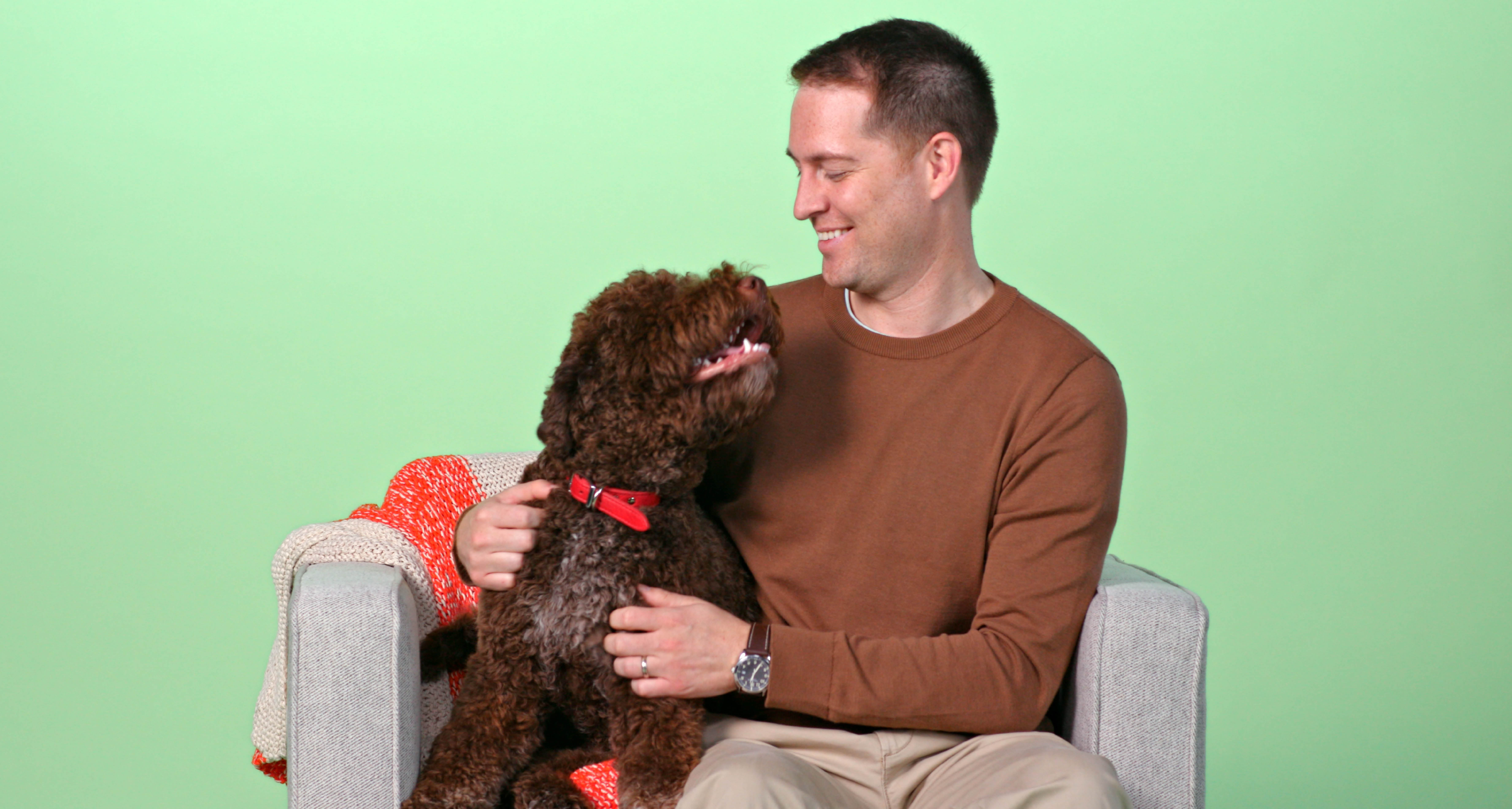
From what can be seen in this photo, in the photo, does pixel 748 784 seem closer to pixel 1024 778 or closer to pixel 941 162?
pixel 1024 778

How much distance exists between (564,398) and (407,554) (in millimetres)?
560

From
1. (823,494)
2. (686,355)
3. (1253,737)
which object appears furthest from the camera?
(1253,737)

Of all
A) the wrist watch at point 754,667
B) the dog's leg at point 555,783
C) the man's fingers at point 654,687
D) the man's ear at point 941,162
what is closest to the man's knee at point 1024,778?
the wrist watch at point 754,667

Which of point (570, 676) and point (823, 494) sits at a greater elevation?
point (823, 494)

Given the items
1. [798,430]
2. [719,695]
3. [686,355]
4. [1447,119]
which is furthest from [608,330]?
[1447,119]

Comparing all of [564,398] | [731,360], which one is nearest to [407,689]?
[564,398]

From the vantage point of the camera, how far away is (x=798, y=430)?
2688mm

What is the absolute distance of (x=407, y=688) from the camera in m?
2.40

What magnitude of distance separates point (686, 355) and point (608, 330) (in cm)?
16

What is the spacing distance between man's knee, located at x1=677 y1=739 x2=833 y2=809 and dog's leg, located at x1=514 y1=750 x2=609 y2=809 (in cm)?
24

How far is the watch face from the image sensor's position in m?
2.36

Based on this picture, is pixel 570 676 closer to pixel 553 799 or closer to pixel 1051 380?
pixel 553 799

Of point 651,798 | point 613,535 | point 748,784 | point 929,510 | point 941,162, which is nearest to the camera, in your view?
point 748,784

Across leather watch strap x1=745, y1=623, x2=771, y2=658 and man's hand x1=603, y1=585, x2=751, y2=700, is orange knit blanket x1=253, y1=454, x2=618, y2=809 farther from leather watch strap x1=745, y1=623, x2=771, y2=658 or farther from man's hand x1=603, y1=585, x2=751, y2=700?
leather watch strap x1=745, y1=623, x2=771, y2=658
